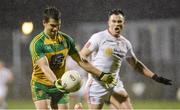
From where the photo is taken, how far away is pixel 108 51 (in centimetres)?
930

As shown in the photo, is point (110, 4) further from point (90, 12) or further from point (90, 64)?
point (90, 64)

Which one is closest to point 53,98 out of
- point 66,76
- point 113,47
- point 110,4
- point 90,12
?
point 66,76

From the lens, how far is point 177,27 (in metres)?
21.2

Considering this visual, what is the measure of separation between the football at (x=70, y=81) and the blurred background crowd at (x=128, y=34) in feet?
27.7

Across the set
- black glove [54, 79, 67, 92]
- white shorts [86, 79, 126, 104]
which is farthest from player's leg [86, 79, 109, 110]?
black glove [54, 79, 67, 92]

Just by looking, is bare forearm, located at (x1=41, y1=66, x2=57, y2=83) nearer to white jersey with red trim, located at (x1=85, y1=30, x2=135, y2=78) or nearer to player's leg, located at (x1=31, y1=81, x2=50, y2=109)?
player's leg, located at (x1=31, y1=81, x2=50, y2=109)

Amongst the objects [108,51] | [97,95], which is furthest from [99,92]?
[108,51]

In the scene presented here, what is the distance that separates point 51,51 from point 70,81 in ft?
1.60

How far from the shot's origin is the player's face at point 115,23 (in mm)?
9234

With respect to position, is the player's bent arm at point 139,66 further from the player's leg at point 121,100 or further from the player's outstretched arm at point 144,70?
the player's leg at point 121,100

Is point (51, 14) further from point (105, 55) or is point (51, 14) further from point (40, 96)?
point (105, 55)

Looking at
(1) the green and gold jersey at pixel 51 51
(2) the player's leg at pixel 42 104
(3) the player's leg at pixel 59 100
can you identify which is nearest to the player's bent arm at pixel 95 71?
(1) the green and gold jersey at pixel 51 51

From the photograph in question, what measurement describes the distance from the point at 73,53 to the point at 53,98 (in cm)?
60

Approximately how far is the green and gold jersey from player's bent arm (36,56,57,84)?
Result: 7 cm
